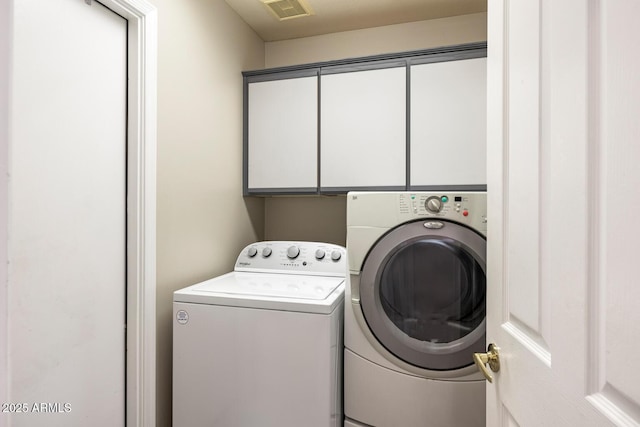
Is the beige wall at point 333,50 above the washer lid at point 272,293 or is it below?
above

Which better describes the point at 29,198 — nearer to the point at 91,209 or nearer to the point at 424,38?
the point at 91,209

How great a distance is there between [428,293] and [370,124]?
3.41 ft

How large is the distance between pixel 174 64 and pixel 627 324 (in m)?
1.84

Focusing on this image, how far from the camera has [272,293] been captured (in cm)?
149

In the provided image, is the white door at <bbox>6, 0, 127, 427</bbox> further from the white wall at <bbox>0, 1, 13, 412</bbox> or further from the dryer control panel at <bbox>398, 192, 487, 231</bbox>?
the dryer control panel at <bbox>398, 192, 487, 231</bbox>

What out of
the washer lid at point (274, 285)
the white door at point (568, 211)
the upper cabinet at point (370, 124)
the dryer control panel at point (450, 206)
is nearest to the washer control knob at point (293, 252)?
the washer lid at point (274, 285)

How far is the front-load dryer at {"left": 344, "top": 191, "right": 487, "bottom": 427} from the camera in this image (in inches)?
53.9

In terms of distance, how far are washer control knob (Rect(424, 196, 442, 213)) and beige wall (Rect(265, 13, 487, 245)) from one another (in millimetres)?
990

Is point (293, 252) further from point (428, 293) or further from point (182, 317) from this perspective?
point (428, 293)

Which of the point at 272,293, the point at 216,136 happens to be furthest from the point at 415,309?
the point at 216,136

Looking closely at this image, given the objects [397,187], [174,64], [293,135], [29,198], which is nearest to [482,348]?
[397,187]

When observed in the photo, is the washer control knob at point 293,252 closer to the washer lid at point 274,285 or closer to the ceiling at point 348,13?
the washer lid at point 274,285

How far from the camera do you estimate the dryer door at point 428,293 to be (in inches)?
54.1

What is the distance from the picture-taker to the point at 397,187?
191 cm
